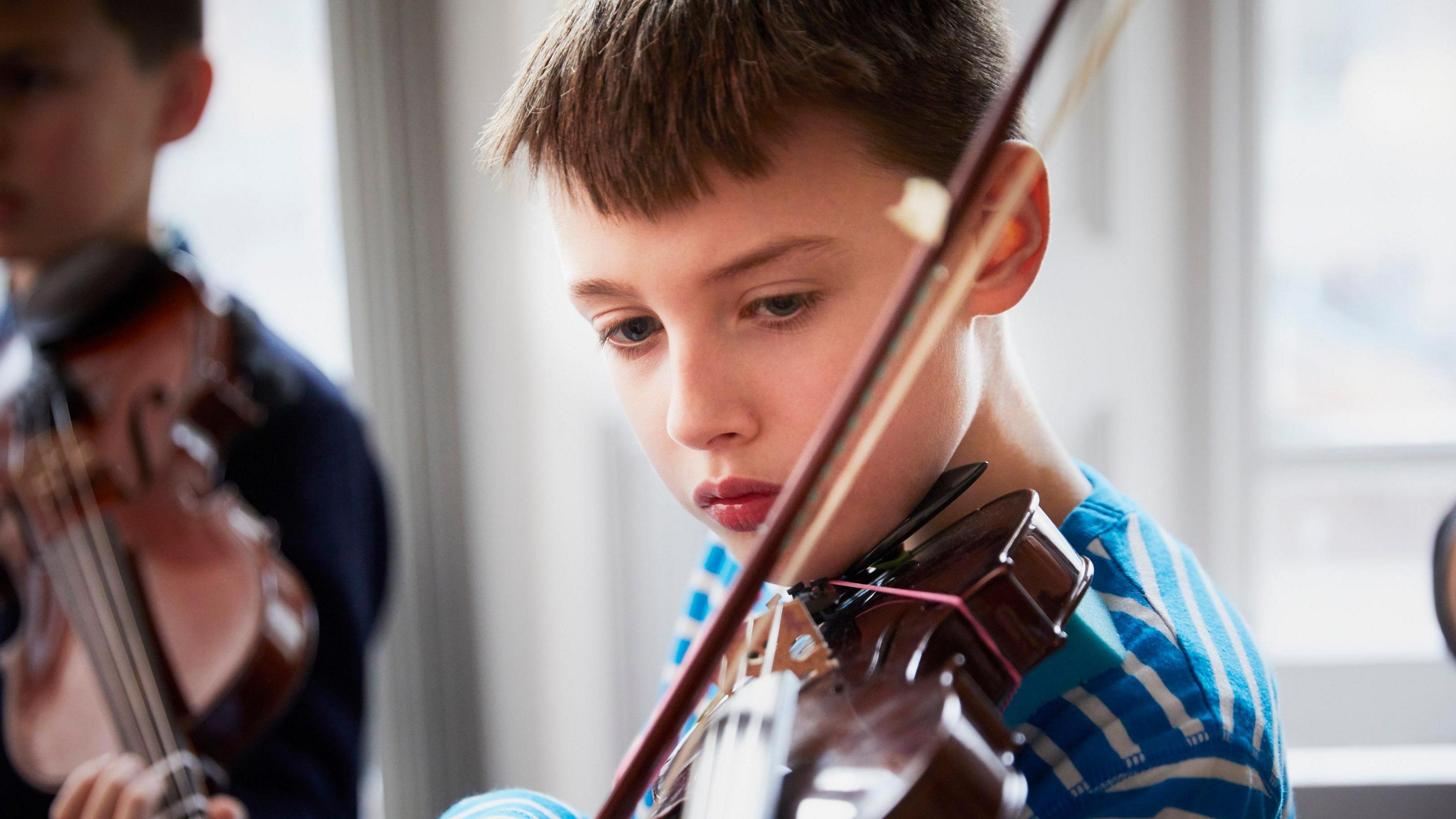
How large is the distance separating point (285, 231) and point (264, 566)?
0.17 meters

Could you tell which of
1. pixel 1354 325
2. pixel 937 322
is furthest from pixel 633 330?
pixel 1354 325

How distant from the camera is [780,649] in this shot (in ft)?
1.24

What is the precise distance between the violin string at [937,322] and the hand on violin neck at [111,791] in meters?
0.22

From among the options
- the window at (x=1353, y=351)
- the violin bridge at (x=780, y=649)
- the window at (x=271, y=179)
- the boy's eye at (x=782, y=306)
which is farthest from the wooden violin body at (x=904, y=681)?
the window at (x=1353, y=351)

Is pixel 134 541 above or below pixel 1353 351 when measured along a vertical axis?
above

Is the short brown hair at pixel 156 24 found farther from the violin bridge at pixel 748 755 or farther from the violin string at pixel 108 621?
the violin bridge at pixel 748 755

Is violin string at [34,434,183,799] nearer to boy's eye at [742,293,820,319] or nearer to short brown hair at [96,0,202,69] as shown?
short brown hair at [96,0,202,69]

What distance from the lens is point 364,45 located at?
62 cm

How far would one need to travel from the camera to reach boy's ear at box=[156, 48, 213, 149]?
1.13ft

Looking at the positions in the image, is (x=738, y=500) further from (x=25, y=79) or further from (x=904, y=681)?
(x=25, y=79)

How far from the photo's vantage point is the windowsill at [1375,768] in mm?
591

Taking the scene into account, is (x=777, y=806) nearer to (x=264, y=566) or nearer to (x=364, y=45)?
(x=264, y=566)

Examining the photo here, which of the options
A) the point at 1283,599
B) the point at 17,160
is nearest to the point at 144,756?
the point at 17,160

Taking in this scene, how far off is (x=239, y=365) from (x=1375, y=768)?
2.14 ft
